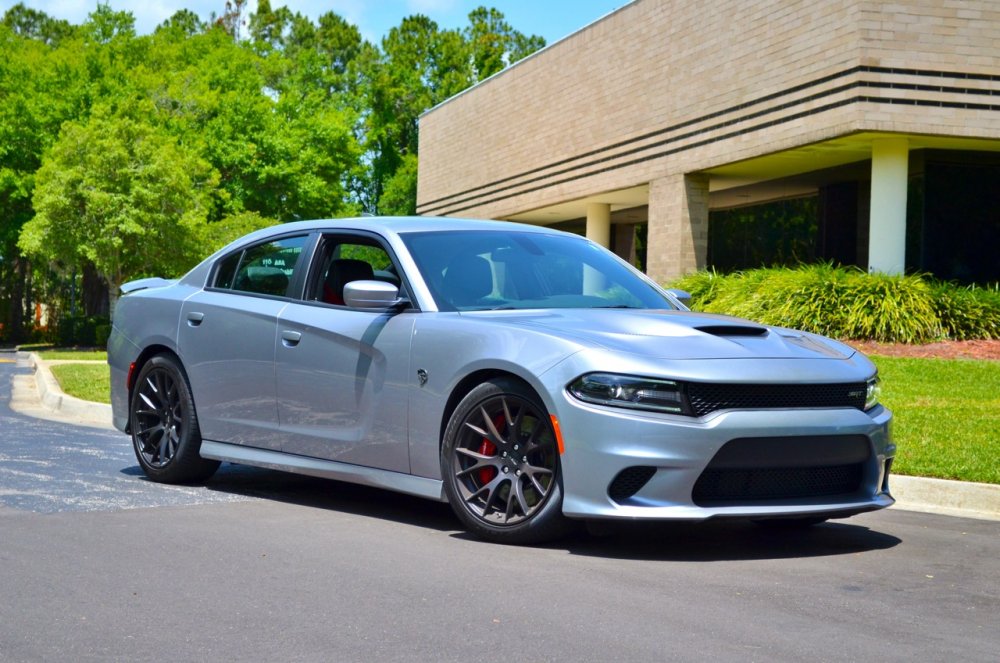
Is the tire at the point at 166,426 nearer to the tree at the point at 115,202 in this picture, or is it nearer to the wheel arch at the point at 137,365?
the wheel arch at the point at 137,365

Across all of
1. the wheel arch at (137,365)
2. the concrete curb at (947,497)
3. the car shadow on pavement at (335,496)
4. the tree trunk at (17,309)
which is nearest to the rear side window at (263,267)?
the wheel arch at (137,365)

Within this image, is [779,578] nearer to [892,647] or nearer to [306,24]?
[892,647]

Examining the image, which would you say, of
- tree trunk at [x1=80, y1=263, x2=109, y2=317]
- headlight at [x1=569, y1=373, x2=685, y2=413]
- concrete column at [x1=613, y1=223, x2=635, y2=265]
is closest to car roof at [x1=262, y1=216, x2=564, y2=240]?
headlight at [x1=569, y1=373, x2=685, y2=413]

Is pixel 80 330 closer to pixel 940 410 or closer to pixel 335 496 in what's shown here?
pixel 940 410

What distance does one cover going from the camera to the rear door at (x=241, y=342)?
746 cm

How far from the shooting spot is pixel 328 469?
6984 millimetres

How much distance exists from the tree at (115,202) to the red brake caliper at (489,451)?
3335 cm

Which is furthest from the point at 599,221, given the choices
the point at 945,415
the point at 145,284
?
the point at 145,284

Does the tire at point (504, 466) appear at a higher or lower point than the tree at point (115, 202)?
lower

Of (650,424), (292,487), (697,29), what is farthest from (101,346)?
(650,424)

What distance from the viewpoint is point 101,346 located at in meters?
42.6

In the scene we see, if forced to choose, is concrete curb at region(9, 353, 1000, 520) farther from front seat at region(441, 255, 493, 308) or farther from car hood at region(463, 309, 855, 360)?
→ front seat at region(441, 255, 493, 308)

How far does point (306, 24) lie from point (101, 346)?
152ft

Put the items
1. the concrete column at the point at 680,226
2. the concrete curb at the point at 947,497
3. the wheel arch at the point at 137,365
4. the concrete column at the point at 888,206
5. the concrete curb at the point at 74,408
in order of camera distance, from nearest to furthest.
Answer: the concrete curb at the point at 947,497 → the wheel arch at the point at 137,365 → the concrete curb at the point at 74,408 → the concrete column at the point at 888,206 → the concrete column at the point at 680,226
